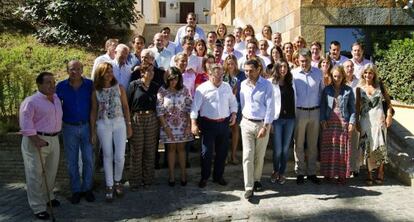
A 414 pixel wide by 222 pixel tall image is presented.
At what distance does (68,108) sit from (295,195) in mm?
3045

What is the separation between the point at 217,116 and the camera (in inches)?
240

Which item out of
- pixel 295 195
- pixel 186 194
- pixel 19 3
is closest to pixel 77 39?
pixel 19 3

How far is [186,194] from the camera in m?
6.03

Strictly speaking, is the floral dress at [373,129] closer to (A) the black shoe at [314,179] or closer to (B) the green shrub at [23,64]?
(A) the black shoe at [314,179]

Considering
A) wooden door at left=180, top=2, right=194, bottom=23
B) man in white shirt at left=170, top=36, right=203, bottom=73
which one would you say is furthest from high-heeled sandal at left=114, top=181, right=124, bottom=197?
wooden door at left=180, top=2, right=194, bottom=23

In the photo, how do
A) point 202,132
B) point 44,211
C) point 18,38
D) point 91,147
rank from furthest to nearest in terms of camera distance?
1. point 18,38
2. point 202,132
3. point 91,147
4. point 44,211

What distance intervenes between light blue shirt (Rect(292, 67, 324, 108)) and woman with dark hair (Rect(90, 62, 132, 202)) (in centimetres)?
234

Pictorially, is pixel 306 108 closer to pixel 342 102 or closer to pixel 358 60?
pixel 342 102

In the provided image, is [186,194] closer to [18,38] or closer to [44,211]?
[44,211]

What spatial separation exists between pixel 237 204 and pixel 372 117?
2280 millimetres

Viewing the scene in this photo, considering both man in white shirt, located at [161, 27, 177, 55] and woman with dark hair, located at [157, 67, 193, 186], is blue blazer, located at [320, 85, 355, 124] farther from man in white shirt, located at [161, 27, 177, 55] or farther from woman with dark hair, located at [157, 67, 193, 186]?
man in white shirt, located at [161, 27, 177, 55]

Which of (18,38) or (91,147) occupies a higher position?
(18,38)

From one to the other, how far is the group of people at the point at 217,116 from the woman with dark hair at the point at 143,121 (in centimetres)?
1

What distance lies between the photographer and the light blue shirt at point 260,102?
589 centimetres
